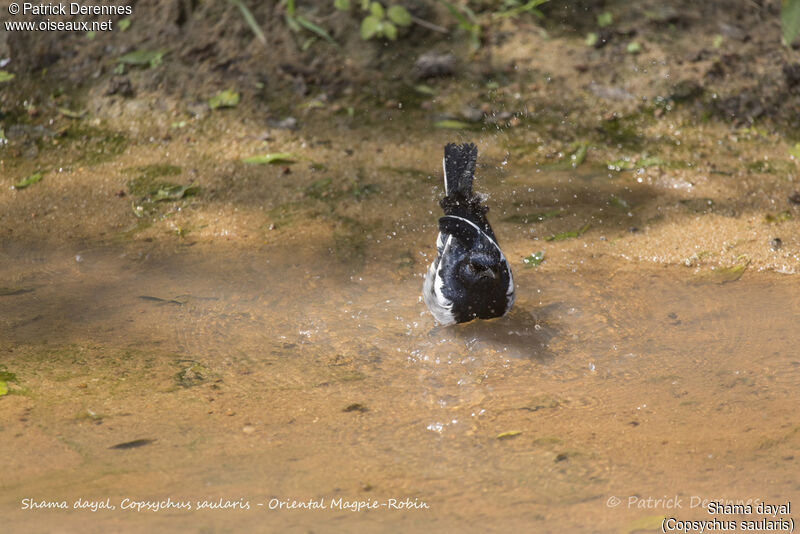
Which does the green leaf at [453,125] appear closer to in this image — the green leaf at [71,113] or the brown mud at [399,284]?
the brown mud at [399,284]

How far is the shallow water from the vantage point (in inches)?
115

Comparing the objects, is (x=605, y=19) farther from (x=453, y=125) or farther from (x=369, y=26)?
(x=369, y=26)

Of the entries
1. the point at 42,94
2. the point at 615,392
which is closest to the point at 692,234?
the point at 615,392

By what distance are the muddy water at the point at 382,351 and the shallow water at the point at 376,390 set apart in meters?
0.01

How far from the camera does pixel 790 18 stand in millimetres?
1651

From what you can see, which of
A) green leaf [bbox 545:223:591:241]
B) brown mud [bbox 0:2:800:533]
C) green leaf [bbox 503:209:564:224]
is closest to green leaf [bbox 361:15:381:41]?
brown mud [bbox 0:2:800:533]

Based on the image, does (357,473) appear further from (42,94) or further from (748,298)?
(42,94)

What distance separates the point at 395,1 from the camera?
729cm

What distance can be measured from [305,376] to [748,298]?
273 centimetres

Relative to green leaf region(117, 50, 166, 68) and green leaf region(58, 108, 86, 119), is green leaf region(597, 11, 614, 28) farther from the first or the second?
green leaf region(58, 108, 86, 119)

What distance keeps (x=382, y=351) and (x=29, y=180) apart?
3.47 meters

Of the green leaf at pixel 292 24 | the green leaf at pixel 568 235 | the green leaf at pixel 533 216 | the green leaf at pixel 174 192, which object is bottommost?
the green leaf at pixel 568 235

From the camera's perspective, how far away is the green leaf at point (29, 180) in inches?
227

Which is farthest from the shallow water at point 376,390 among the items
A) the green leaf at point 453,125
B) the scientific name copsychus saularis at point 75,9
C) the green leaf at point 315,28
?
the scientific name copsychus saularis at point 75,9
